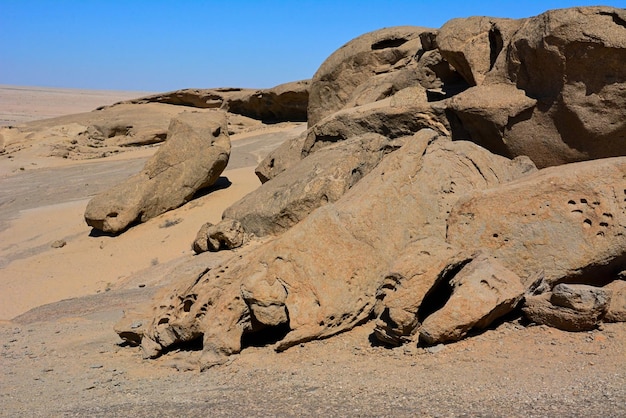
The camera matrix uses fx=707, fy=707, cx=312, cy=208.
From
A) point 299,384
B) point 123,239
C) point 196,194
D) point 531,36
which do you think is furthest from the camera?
point 196,194

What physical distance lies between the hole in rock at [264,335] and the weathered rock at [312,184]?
2431mm

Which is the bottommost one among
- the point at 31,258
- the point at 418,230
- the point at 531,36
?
the point at 31,258

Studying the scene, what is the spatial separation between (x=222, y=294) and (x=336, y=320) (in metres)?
1.03

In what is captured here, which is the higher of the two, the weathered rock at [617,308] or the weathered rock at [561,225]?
the weathered rock at [561,225]

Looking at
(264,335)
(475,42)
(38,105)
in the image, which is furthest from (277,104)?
(38,105)

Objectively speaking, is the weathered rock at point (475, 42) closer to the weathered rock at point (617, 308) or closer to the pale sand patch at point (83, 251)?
the weathered rock at point (617, 308)

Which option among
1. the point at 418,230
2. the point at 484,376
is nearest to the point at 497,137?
the point at 418,230

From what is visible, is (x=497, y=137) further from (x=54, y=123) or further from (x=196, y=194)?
(x=54, y=123)

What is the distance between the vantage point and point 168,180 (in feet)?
41.6

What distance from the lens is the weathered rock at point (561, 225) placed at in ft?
17.1

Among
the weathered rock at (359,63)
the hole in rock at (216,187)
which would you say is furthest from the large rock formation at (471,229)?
the hole in rock at (216,187)

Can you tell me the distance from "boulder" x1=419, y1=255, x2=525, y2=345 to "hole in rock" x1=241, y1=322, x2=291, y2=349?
1310 mm

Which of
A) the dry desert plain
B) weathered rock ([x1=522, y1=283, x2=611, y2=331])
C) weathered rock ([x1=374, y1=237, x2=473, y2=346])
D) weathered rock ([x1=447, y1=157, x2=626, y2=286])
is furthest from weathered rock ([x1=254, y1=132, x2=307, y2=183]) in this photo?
weathered rock ([x1=522, y1=283, x2=611, y2=331])

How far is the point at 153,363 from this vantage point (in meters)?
5.89
